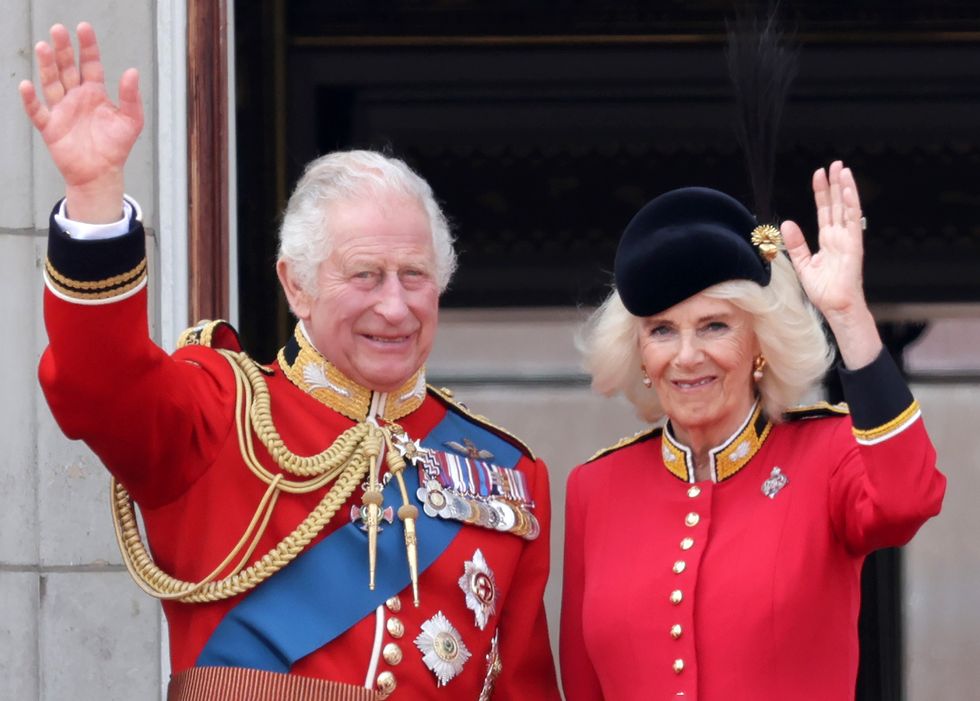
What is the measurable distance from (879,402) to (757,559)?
334 mm

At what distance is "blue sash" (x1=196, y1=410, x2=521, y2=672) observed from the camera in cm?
259

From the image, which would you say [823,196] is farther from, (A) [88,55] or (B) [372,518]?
(A) [88,55]

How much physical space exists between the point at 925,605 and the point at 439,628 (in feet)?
7.27

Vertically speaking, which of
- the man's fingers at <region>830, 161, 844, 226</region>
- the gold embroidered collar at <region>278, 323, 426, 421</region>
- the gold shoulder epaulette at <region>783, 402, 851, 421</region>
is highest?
the man's fingers at <region>830, 161, 844, 226</region>

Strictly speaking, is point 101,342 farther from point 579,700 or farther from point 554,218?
point 554,218

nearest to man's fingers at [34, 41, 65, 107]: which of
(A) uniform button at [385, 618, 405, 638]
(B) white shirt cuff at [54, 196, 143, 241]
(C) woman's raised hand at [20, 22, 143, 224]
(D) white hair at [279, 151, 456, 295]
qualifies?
(C) woman's raised hand at [20, 22, 143, 224]

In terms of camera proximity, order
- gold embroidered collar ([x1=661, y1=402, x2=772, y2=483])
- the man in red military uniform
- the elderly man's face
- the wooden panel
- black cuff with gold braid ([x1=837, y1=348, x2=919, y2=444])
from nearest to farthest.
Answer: black cuff with gold braid ([x1=837, y1=348, x2=919, y2=444]) → the man in red military uniform → the elderly man's face → gold embroidered collar ([x1=661, y1=402, x2=772, y2=483]) → the wooden panel

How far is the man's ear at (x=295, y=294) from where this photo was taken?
275 cm

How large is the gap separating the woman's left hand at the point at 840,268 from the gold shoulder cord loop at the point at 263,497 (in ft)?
2.14

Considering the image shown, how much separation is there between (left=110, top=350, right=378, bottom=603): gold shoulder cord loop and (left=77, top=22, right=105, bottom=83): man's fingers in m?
0.57

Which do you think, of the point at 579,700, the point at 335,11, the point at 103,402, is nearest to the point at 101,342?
the point at 103,402

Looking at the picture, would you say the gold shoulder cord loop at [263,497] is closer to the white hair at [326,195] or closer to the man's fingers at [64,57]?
the white hair at [326,195]

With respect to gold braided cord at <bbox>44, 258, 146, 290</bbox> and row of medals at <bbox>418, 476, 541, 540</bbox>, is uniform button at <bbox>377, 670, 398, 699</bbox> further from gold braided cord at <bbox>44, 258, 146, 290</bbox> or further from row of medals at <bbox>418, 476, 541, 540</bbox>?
gold braided cord at <bbox>44, 258, 146, 290</bbox>

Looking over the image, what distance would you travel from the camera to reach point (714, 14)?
4.36 meters
